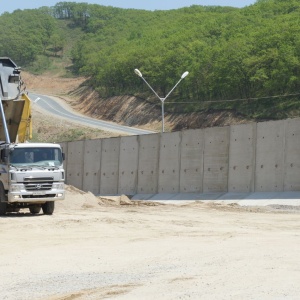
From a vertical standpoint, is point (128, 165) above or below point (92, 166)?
above

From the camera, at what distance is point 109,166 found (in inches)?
1651

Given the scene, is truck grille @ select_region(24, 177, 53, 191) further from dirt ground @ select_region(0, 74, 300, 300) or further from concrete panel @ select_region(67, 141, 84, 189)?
concrete panel @ select_region(67, 141, 84, 189)

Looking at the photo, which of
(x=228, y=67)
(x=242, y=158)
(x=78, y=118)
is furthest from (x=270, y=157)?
(x=78, y=118)

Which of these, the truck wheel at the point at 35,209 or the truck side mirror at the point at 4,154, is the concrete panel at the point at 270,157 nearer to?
the truck wheel at the point at 35,209

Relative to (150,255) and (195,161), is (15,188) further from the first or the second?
(195,161)

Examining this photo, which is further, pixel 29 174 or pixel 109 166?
pixel 109 166

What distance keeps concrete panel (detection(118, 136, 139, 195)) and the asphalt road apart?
3932 centimetres

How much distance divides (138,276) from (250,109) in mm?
68950

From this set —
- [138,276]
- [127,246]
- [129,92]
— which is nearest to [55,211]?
[127,246]

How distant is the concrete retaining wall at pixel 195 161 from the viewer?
30781 millimetres

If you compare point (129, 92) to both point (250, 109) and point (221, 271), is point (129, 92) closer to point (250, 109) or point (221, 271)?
point (250, 109)

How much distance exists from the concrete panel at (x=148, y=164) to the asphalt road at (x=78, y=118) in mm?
41022

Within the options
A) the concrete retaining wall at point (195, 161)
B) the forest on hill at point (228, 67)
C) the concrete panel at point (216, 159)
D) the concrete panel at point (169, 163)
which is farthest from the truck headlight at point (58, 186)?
the forest on hill at point (228, 67)

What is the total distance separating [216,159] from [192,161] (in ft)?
5.48
